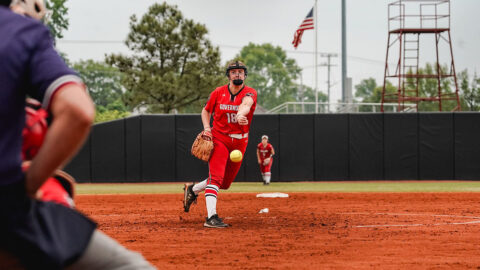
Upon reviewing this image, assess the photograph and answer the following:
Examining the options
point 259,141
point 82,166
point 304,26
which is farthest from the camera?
point 304,26

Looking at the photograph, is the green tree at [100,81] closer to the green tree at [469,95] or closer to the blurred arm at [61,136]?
the green tree at [469,95]

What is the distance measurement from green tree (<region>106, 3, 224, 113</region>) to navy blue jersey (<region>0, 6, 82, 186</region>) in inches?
1434

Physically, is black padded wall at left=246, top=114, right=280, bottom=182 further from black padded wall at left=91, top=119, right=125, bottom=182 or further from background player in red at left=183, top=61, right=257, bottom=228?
background player in red at left=183, top=61, right=257, bottom=228

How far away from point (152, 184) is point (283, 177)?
498cm

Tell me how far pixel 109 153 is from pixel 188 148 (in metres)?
3.06

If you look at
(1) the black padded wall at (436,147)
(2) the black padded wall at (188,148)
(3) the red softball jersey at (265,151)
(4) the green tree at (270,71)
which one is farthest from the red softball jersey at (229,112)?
(4) the green tree at (270,71)

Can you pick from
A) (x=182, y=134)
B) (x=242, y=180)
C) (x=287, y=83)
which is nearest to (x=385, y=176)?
(x=242, y=180)

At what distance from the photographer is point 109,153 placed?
25578mm

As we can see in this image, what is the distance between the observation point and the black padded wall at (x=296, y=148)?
25.4 metres

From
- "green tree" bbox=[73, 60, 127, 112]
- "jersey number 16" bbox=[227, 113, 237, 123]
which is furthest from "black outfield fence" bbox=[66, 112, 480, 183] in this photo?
"green tree" bbox=[73, 60, 127, 112]

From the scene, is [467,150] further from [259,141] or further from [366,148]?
[259,141]

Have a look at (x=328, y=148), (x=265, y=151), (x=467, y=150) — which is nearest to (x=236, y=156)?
(x=265, y=151)

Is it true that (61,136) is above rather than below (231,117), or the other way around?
below

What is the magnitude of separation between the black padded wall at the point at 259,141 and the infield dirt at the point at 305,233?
32.6 feet
